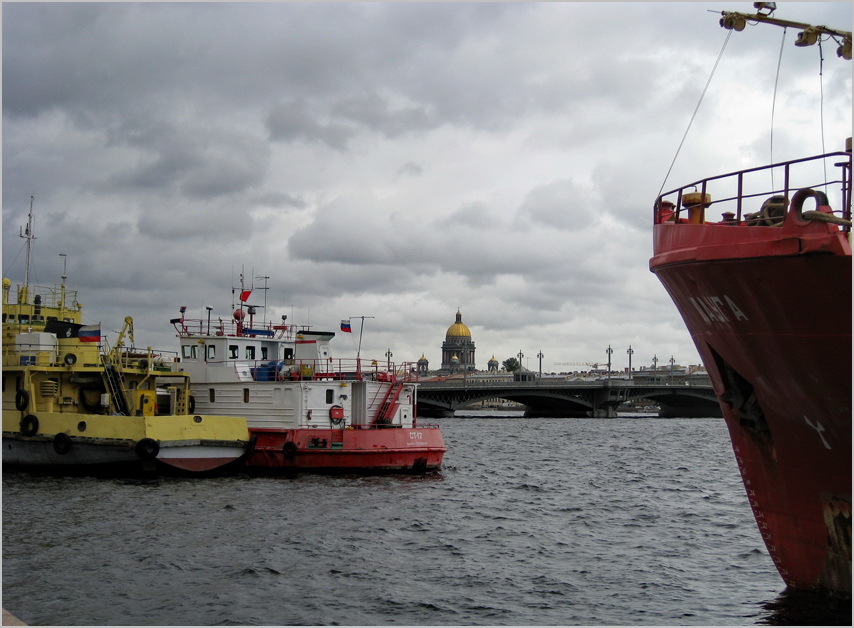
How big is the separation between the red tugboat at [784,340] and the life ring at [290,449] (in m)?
19.4

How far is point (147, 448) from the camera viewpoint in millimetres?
30047

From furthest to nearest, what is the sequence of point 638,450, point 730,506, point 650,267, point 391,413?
point 638,450 < point 391,413 < point 730,506 < point 650,267

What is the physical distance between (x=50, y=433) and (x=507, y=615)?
22.3m

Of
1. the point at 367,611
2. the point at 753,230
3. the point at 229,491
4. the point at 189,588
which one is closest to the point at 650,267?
the point at 753,230

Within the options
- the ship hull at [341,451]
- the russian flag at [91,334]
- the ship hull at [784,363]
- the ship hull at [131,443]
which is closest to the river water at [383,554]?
the ship hull at [341,451]

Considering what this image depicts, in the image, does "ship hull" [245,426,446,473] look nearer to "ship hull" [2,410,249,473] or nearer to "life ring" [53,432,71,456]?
"ship hull" [2,410,249,473]

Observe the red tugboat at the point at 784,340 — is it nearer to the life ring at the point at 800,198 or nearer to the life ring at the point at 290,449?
the life ring at the point at 800,198

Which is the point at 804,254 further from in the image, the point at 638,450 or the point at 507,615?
the point at 638,450

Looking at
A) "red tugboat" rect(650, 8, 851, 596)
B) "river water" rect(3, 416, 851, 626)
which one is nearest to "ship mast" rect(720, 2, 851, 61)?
"red tugboat" rect(650, 8, 851, 596)

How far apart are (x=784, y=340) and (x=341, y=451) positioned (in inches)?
846

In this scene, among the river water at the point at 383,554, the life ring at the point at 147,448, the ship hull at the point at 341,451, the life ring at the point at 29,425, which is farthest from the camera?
the life ring at the point at 29,425

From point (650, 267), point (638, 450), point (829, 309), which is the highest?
point (650, 267)

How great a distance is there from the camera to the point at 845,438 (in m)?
12.1

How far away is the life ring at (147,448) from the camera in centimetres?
2998
